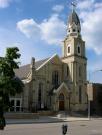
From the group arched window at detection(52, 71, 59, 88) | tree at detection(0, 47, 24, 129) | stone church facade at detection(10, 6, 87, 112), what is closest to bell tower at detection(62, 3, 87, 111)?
stone church facade at detection(10, 6, 87, 112)

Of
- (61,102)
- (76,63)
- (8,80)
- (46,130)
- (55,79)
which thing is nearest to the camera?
(8,80)

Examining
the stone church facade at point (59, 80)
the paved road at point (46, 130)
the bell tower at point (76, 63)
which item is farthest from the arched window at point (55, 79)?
the paved road at point (46, 130)

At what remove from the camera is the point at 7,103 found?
397 inches

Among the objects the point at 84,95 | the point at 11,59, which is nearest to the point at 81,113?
the point at 84,95

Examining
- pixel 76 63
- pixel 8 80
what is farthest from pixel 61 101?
pixel 8 80

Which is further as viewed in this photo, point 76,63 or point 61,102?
point 76,63

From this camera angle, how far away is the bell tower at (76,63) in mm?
62062

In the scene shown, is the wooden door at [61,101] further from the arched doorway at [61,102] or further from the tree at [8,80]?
the tree at [8,80]

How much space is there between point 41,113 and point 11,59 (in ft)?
150

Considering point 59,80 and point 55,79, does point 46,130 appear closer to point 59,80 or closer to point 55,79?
point 55,79

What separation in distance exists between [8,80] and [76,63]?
5331 centimetres

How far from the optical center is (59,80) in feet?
210

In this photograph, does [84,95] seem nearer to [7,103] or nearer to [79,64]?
[79,64]

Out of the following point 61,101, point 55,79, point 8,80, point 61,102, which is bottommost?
point 61,102
